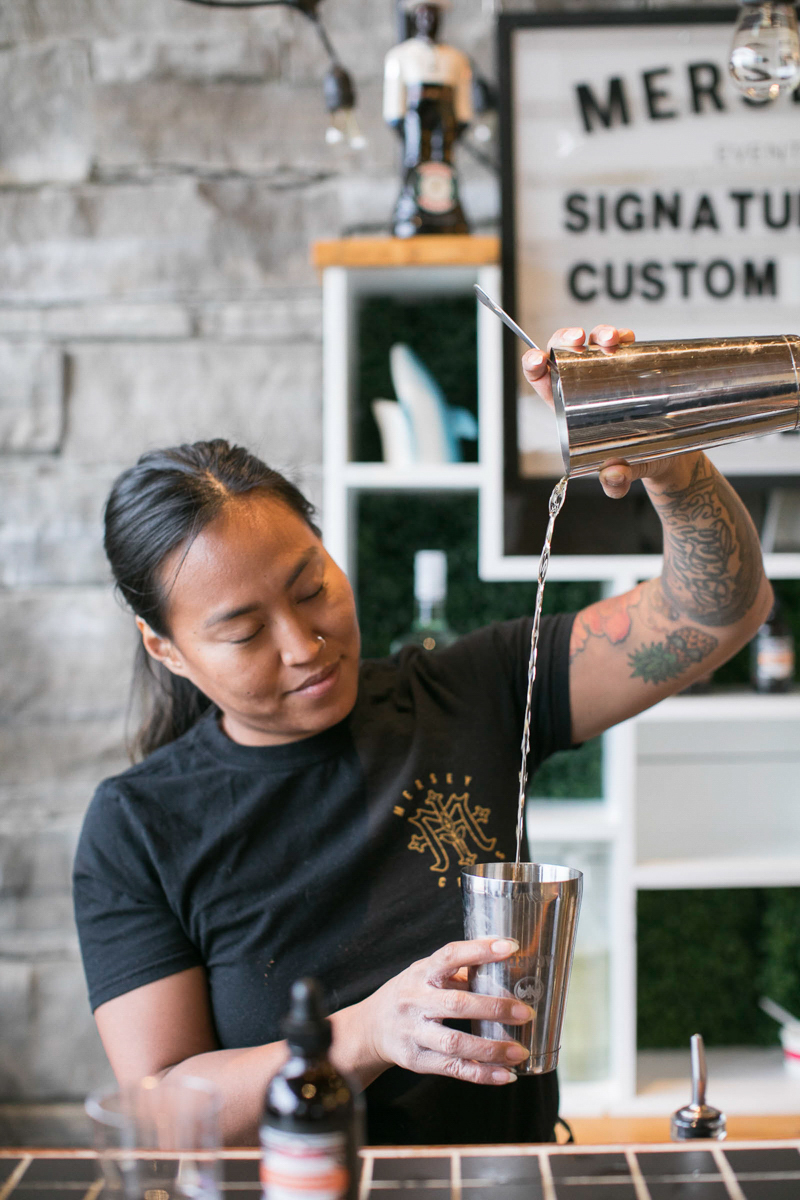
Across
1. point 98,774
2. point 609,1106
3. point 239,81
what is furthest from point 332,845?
point 239,81

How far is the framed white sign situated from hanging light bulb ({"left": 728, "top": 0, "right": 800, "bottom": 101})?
1.96 feet

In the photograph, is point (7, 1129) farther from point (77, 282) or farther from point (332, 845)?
point (77, 282)

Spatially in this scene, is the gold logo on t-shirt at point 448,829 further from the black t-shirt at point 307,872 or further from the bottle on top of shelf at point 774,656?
the bottle on top of shelf at point 774,656

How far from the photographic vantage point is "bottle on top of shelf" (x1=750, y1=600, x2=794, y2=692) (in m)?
1.83

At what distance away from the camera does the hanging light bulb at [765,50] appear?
117cm

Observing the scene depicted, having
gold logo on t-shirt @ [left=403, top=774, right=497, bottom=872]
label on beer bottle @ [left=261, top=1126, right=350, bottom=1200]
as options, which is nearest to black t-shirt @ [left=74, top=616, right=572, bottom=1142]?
gold logo on t-shirt @ [left=403, top=774, right=497, bottom=872]

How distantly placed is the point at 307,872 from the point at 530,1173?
0.43 metres

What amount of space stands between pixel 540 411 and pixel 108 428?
2.82 ft

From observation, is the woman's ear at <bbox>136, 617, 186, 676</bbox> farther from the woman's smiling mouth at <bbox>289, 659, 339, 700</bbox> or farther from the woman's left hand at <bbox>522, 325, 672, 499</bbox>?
the woman's left hand at <bbox>522, 325, 672, 499</bbox>

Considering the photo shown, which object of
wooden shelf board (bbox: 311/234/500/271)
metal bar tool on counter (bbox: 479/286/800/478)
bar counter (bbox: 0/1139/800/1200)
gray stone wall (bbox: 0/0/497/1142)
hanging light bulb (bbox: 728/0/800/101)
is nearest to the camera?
bar counter (bbox: 0/1139/800/1200)

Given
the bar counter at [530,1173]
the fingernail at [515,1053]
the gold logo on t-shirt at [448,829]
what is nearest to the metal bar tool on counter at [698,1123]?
the bar counter at [530,1173]

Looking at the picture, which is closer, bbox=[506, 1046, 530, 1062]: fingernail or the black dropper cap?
the black dropper cap

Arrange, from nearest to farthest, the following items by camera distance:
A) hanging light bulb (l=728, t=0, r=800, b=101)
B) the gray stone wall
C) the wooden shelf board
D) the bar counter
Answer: the bar counter < hanging light bulb (l=728, t=0, r=800, b=101) < the wooden shelf board < the gray stone wall

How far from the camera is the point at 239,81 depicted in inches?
81.0
